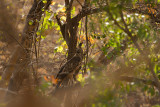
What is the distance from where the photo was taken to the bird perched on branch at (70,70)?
3.80 meters

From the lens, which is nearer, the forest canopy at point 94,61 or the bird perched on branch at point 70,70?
the forest canopy at point 94,61

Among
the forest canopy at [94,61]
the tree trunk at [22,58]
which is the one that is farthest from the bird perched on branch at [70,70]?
the tree trunk at [22,58]

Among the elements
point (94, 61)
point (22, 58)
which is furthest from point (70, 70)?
point (94, 61)

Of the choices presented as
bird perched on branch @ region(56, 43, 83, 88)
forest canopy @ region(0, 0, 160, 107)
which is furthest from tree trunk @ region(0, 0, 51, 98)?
bird perched on branch @ region(56, 43, 83, 88)

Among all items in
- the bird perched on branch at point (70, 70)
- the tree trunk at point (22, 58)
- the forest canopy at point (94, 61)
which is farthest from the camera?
the bird perched on branch at point (70, 70)

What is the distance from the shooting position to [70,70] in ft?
13.0

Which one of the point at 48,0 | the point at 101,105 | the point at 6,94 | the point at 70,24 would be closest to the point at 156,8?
the point at 70,24

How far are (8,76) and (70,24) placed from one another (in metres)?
1.47

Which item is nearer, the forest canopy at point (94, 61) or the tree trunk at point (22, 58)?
the forest canopy at point (94, 61)

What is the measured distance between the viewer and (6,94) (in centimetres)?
240

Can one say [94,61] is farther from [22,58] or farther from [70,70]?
[22,58]

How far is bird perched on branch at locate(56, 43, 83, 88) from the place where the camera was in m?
3.80

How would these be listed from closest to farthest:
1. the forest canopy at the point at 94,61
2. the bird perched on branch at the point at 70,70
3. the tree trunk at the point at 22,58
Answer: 1. the forest canopy at the point at 94,61
2. the tree trunk at the point at 22,58
3. the bird perched on branch at the point at 70,70

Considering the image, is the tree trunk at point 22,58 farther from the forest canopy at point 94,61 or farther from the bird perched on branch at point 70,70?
the bird perched on branch at point 70,70
